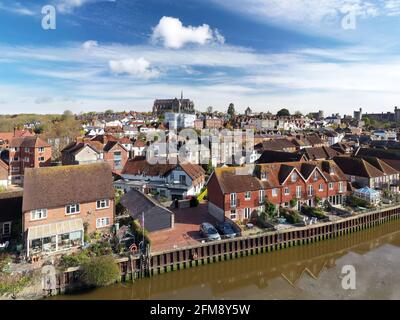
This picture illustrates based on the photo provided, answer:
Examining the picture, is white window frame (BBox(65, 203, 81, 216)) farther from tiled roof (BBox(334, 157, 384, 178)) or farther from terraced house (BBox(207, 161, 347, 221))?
tiled roof (BBox(334, 157, 384, 178))

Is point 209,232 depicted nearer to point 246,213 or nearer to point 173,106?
point 246,213

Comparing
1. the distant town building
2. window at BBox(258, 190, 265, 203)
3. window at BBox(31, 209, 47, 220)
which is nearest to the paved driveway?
window at BBox(258, 190, 265, 203)

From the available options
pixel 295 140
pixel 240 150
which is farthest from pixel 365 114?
pixel 240 150

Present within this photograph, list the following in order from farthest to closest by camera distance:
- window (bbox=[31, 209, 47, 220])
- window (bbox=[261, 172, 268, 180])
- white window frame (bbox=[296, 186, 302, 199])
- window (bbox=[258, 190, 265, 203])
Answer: white window frame (bbox=[296, 186, 302, 199]) → window (bbox=[261, 172, 268, 180]) → window (bbox=[258, 190, 265, 203]) → window (bbox=[31, 209, 47, 220])

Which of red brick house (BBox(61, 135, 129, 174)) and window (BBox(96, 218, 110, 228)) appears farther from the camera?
red brick house (BBox(61, 135, 129, 174))

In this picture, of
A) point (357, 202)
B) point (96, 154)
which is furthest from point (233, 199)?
point (96, 154)

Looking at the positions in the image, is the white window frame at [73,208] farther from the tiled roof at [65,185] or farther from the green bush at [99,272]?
the green bush at [99,272]

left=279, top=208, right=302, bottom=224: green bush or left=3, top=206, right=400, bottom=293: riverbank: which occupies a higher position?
left=279, top=208, right=302, bottom=224: green bush
